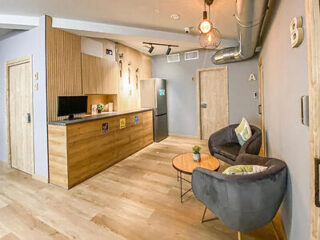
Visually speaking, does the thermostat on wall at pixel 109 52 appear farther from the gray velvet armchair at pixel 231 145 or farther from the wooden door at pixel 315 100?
the wooden door at pixel 315 100

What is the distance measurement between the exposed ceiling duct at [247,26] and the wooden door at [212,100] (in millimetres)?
565

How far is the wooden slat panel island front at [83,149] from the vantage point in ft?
8.47

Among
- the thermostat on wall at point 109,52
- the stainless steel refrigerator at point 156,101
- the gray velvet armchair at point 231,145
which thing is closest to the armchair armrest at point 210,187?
the gray velvet armchair at point 231,145

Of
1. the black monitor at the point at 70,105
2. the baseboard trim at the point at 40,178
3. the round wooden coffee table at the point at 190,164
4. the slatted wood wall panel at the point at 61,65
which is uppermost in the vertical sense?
the slatted wood wall panel at the point at 61,65

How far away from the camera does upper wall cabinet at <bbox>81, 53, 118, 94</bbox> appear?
342 centimetres

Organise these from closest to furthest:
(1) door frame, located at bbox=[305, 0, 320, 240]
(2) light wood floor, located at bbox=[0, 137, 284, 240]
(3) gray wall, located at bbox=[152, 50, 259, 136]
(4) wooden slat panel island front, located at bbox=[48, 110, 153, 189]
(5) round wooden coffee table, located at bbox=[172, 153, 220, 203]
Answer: (1) door frame, located at bbox=[305, 0, 320, 240], (2) light wood floor, located at bbox=[0, 137, 284, 240], (5) round wooden coffee table, located at bbox=[172, 153, 220, 203], (4) wooden slat panel island front, located at bbox=[48, 110, 153, 189], (3) gray wall, located at bbox=[152, 50, 259, 136]

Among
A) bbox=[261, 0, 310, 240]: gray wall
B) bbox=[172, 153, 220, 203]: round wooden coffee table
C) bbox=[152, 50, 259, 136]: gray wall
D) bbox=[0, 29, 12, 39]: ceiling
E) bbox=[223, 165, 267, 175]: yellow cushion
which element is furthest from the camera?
bbox=[152, 50, 259, 136]: gray wall

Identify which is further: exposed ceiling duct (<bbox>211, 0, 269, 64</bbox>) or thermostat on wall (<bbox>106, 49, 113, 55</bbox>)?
thermostat on wall (<bbox>106, 49, 113, 55</bbox>)

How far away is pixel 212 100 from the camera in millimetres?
5211

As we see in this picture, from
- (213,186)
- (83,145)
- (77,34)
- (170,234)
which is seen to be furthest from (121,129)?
(213,186)

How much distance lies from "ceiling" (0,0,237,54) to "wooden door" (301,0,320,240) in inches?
82.9

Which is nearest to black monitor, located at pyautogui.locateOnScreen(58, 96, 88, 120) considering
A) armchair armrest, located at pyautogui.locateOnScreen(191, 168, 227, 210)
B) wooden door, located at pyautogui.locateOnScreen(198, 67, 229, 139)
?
armchair armrest, located at pyautogui.locateOnScreen(191, 168, 227, 210)

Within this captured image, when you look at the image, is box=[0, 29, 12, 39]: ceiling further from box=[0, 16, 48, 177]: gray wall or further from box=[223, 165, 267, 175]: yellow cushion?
box=[223, 165, 267, 175]: yellow cushion

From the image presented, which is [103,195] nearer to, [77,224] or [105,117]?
[77,224]
